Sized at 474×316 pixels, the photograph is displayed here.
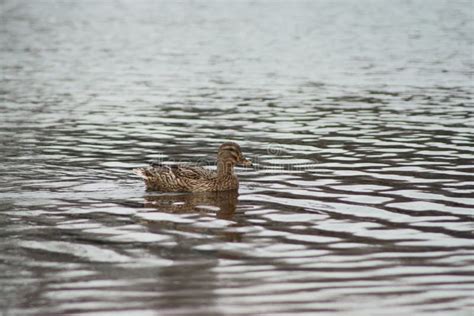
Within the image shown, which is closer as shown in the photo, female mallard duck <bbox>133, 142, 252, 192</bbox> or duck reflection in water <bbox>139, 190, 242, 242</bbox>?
duck reflection in water <bbox>139, 190, 242, 242</bbox>

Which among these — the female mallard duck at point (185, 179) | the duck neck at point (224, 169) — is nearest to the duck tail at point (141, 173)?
the female mallard duck at point (185, 179)

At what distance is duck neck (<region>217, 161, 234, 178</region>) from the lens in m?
16.5

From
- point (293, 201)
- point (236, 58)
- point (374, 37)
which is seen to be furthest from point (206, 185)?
point (374, 37)

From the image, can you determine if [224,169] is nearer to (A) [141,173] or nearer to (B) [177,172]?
(B) [177,172]

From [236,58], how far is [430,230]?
95.1ft

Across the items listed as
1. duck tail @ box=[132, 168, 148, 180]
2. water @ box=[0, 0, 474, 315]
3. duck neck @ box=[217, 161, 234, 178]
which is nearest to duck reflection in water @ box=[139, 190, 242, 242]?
water @ box=[0, 0, 474, 315]

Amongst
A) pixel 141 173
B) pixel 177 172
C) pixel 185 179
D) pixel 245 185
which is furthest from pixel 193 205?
pixel 245 185

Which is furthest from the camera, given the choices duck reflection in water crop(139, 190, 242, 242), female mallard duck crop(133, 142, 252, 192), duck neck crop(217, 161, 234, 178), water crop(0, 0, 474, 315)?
duck neck crop(217, 161, 234, 178)

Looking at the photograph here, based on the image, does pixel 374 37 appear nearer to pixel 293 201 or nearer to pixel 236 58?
pixel 236 58

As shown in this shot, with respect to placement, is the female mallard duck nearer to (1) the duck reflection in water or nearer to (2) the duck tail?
(2) the duck tail

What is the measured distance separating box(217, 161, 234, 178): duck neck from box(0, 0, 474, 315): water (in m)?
0.46

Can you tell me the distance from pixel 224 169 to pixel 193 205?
1401 mm

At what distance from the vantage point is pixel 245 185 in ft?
56.2

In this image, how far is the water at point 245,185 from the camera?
10.8m
